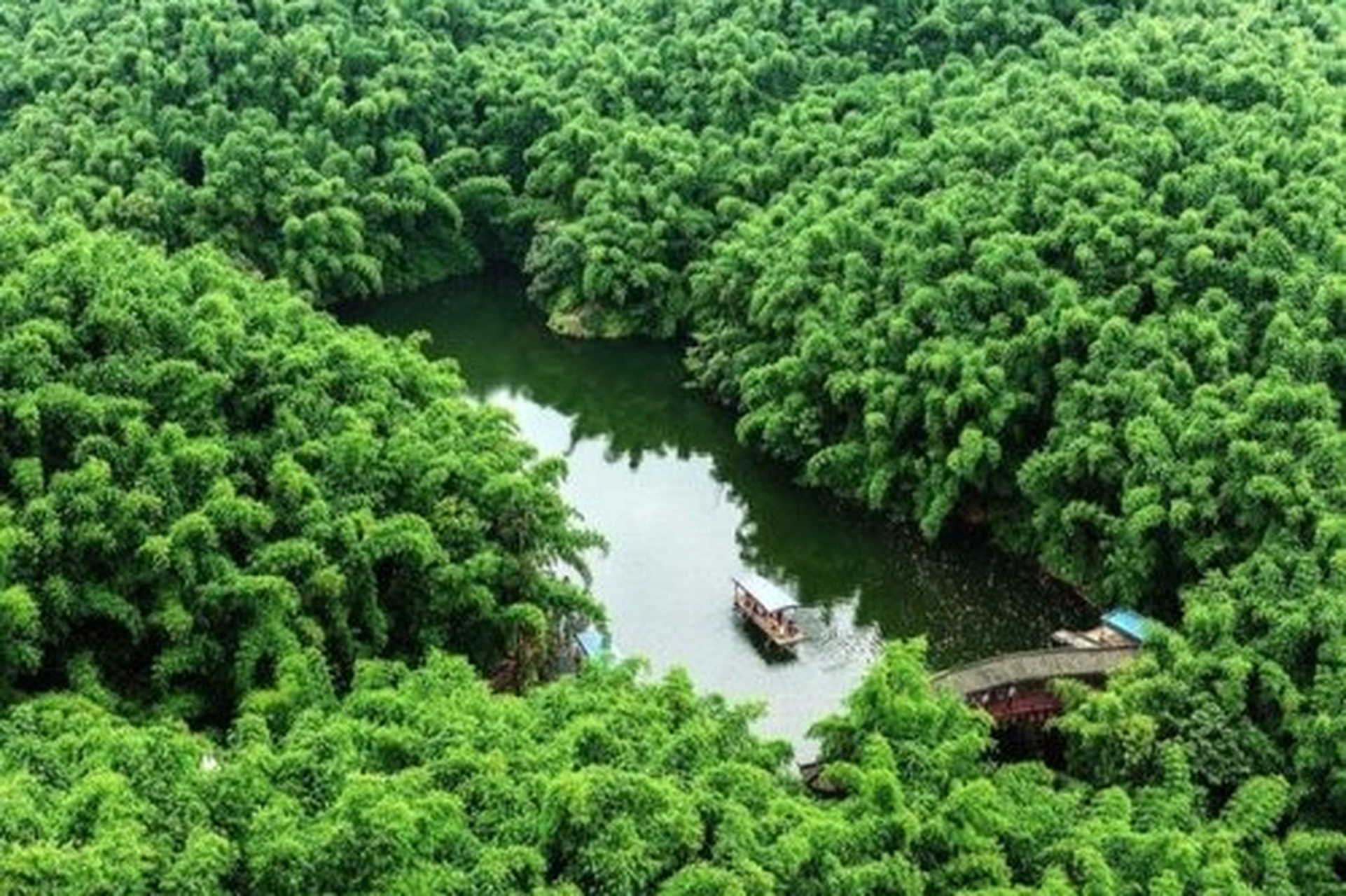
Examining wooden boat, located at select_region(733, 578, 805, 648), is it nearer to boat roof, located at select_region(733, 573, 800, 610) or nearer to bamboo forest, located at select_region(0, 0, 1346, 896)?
boat roof, located at select_region(733, 573, 800, 610)

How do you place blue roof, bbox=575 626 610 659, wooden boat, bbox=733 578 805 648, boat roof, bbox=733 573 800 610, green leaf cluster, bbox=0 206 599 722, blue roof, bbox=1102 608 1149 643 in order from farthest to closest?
boat roof, bbox=733 573 800 610, wooden boat, bbox=733 578 805 648, blue roof, bbox=1102 608 1149 643, blue roof, bbox=575 626 610 659, green leaf cluster, bbox=0 206 599 722

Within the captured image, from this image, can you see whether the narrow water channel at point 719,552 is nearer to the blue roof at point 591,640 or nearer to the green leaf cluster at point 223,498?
the blue roof at point 591,640

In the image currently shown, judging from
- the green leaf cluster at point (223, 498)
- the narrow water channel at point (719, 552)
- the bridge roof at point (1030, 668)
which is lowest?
Result: the narrow water channel at point (719, 552)

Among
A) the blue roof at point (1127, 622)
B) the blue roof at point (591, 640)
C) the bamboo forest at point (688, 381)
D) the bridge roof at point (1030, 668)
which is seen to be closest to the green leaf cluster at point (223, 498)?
the bamboo forest at point (688, 381)

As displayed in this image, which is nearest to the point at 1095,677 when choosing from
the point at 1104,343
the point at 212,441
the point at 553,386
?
the point at 1104,343

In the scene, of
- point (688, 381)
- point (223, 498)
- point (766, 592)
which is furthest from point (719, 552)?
point (223, 498)

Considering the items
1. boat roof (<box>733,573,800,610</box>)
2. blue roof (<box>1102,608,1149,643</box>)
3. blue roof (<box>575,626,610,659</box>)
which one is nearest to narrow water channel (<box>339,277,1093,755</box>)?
boat roof (<box>733,573,800,610</box>)
